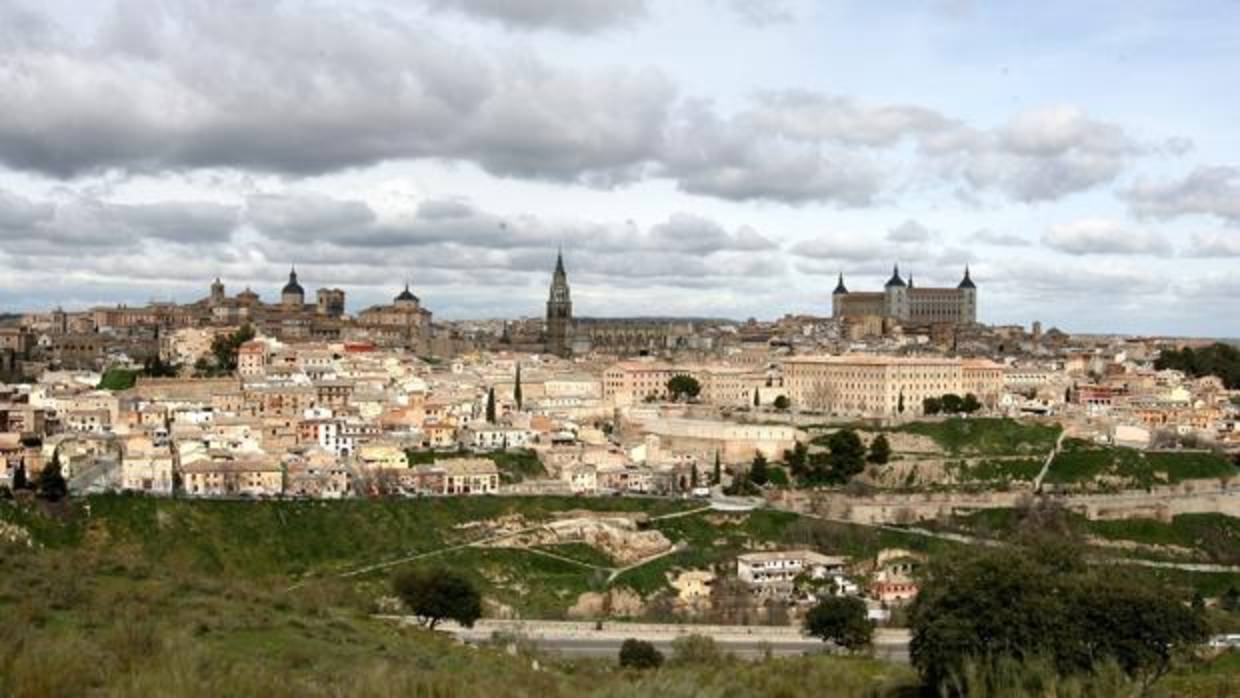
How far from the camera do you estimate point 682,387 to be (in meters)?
60.4

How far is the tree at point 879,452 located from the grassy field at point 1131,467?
5188mm

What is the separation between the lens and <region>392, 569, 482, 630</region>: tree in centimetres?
2427

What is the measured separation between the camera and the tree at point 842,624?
2450 cm

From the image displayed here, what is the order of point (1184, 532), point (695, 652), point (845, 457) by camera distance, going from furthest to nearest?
point (845, 457)
point (1184, 532)
point (695, 652)

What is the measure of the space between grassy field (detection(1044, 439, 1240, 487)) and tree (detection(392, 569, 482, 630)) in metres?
26.1

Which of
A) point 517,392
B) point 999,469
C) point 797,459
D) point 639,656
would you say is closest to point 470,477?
point 797,459

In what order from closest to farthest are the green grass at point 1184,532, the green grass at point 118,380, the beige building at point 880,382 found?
the green grass at point 1184,532 → the green grass at point 118,380 → the beige building at point 880,382

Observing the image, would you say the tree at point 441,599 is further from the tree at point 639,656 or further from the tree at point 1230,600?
the tree at point 1230,600

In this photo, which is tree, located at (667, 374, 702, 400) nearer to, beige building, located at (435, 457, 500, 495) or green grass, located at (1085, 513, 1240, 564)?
beige building, located at (435, 457, 500, 495)

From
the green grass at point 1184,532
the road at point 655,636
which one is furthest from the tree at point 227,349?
the green grass at point 1184,532

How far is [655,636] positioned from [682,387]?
1378 inches

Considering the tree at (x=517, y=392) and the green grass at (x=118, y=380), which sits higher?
the green grass at (x=118, y=380)

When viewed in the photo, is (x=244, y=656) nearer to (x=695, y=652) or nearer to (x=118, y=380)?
(x=695, y=652)

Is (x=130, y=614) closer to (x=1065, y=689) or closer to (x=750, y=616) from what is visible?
(x=1065, y=689)
